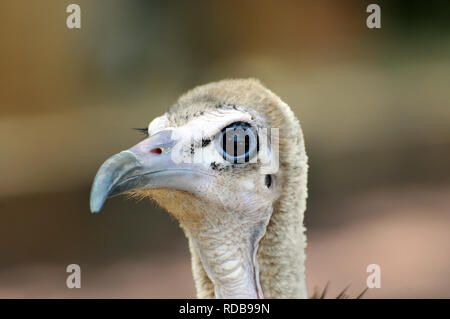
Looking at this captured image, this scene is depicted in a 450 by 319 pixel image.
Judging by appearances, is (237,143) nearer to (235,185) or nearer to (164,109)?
(235,185)

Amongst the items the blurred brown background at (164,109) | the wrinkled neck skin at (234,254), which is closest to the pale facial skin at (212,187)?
the wrinkled neck skin at (234,254)

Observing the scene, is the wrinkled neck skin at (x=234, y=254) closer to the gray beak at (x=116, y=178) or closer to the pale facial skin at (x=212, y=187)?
the pale facial skin at (x=212, y=187)

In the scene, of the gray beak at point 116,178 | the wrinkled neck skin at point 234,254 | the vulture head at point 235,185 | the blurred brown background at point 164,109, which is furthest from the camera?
the blurred brown background at point 164,109

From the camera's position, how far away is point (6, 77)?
19.2 ft

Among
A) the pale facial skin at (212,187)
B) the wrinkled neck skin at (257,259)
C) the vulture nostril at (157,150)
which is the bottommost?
the wrinkled neck skin at (257,259)

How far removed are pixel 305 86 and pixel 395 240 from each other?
1.73 m

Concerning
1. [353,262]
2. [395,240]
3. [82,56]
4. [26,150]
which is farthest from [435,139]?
[26,150]

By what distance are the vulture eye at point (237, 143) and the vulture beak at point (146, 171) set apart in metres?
0.12

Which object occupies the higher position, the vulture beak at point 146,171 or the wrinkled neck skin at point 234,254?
the vulture beak at point 146,171

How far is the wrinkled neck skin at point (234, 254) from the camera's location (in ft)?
8.21

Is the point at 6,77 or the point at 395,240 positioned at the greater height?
the point at 6,77

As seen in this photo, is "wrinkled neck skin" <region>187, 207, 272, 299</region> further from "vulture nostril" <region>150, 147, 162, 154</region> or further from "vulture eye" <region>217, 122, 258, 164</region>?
"vulture nostril" <region>150, 147, 162, 154</region>

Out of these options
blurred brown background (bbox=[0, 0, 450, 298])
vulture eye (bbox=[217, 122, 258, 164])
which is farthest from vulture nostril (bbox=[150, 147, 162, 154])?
blurred brown background (bbox=[0, 0, 450, 298])

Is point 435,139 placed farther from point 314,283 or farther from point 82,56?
point 82,56
